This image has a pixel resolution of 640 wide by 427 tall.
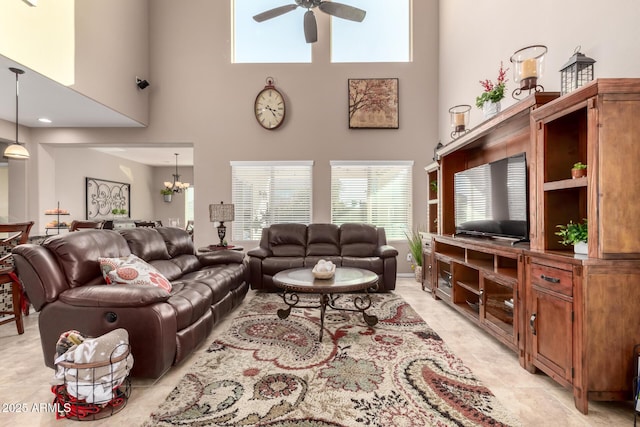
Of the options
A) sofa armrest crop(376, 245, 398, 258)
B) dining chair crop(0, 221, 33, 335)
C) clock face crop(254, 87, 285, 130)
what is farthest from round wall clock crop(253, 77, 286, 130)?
dining chair crop(0, 221, 33, 335)

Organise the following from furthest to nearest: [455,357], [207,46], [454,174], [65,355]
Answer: [207,46]
[454,174]
[455,357]
[65,355]

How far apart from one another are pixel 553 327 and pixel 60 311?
3.22m

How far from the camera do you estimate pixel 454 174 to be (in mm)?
4105

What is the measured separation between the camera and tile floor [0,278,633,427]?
1.71m

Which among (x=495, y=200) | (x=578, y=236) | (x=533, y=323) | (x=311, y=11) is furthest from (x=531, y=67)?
(x=311, y=11)

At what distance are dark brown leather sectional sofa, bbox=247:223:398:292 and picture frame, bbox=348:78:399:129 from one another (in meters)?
1.90

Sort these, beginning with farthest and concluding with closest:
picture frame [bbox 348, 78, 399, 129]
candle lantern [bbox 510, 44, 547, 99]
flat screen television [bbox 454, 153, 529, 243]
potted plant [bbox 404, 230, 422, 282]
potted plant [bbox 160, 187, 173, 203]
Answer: potted plant [bbox 160, 187, 173, 203] → picture frame [bbox 348, 78, 399, 129] → potted plant [bbox 404, 230, 422, 282] → flat screen television [bbox 454, 153, 529, 243] → candle lantern [bbox 510, 44, 547, 99]

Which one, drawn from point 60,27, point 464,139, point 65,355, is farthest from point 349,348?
point 60,27

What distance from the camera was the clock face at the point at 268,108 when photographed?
18.1 feet

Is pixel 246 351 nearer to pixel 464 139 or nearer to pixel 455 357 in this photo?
pixel 455 357

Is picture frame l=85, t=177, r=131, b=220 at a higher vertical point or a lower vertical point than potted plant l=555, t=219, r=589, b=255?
higher

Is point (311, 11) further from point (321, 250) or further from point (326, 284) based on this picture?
point (326, 284)

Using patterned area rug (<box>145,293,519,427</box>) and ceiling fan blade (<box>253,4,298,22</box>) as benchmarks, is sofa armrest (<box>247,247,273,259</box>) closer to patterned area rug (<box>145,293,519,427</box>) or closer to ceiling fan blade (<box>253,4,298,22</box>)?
patterned area rug (<box>145,293,519,427</box>)

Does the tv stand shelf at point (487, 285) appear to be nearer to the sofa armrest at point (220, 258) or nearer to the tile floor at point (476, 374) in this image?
the tile floor at point (476, 374)
